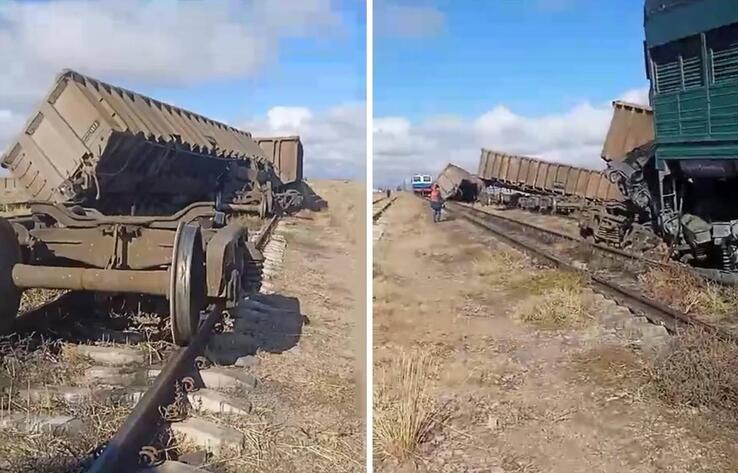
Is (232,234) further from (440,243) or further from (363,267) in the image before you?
(440,243)

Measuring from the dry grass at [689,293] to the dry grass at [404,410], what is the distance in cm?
153

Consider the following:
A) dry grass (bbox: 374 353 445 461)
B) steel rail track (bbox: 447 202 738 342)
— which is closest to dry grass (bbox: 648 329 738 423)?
steel rail track (bbox: 447 202 738 342)

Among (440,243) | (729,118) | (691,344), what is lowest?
(691,344)

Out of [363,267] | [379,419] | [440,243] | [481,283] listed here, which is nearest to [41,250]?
[379,419]

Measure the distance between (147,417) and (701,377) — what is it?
1808 mm

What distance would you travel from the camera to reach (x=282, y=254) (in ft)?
17.1

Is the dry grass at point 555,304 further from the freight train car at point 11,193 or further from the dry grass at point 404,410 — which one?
the freight train car at point 11,193

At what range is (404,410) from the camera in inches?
85.5

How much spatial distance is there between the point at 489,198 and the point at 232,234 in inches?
281

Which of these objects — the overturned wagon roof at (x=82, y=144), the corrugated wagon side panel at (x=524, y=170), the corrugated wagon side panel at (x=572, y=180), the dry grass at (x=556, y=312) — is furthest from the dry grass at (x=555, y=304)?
the corrugated wagon side panel at (x=524, y=170)

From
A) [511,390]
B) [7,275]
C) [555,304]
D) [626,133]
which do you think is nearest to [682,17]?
[555,304]

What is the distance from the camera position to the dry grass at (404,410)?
2.11 meters

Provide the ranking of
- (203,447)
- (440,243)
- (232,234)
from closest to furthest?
(203,447), (232,234), (440,243)

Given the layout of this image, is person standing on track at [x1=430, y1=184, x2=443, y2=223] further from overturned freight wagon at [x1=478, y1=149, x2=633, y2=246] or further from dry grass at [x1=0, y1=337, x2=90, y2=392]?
dry grass at [x1=0, y1=337, x2=90, y2=392]
